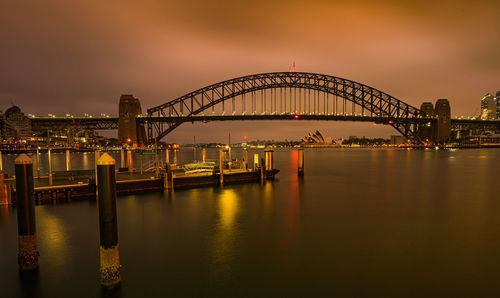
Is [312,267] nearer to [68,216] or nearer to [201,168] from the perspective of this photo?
[68,216]

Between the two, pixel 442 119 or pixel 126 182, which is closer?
pixel 126 182

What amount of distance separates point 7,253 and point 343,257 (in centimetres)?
955

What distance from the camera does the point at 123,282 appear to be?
6539 millimetres

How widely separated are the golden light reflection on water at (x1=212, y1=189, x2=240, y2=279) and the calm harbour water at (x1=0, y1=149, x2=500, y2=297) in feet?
0.15

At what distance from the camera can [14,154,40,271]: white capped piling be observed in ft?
21.3

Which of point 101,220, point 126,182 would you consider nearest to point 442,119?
point 126,182

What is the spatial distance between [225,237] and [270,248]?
5.96 feet

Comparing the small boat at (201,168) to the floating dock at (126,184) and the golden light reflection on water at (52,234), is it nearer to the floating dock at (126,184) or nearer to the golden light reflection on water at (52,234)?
the floating dock at (126,184)

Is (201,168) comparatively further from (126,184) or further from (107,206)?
(107,206)

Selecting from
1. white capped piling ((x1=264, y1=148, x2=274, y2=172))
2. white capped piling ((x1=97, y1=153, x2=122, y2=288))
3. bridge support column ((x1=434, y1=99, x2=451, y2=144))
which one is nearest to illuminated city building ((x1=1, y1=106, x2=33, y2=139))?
white capped piling ((x1=264, y1=148, x2=274, y2=172))

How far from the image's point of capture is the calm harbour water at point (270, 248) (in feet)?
21.5

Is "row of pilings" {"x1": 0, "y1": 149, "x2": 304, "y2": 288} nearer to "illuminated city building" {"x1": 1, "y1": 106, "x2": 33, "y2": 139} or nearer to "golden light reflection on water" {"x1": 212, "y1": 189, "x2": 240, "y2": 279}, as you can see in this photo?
"golden light reflection on water" {"x1": 212, "y1": 189, "x2": 240, "y2": 279}

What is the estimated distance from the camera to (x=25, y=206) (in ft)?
21.4

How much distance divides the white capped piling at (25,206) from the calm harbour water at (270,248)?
2.68ft
